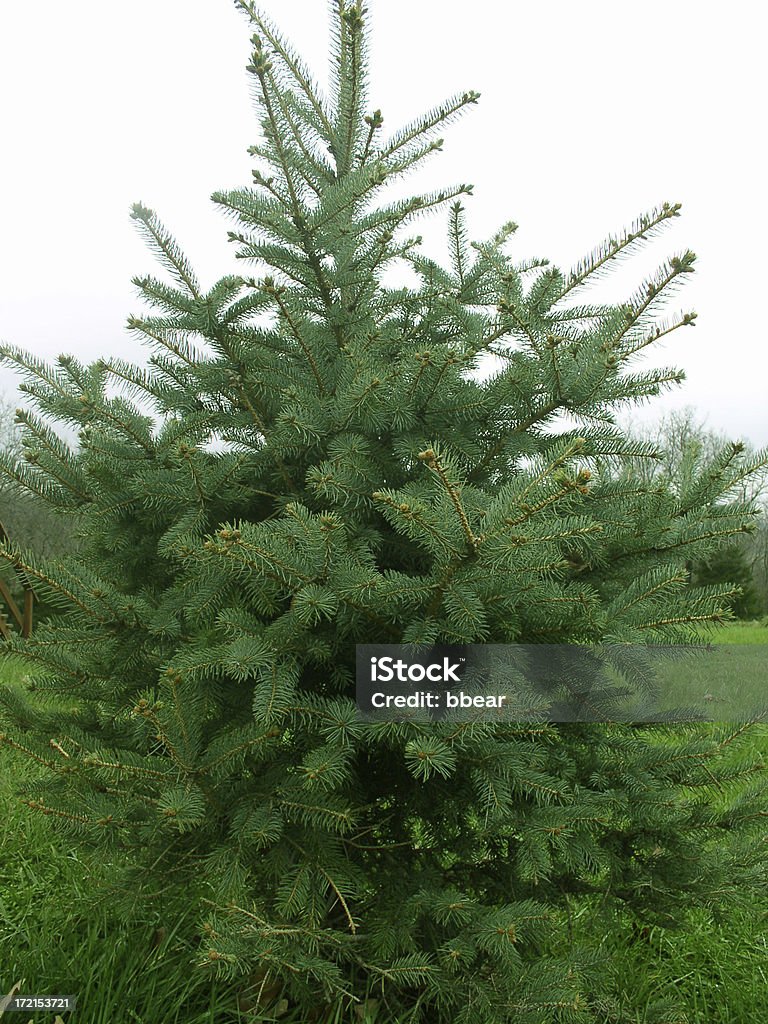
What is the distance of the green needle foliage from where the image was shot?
199cm

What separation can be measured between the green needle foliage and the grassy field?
270mm

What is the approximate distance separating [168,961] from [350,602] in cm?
164

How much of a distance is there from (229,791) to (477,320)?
5.22ft

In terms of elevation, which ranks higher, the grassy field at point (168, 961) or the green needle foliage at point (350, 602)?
the green needle foliage at point (350, 602)

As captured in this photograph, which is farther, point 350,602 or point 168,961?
point 168,961

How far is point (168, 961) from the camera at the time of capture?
8.77 ft

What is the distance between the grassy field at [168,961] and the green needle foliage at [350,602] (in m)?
0.27

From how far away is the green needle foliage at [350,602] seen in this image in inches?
78.2

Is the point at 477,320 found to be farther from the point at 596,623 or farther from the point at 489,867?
the point at 489,867

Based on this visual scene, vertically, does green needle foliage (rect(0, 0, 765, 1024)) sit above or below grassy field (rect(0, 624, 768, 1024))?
above

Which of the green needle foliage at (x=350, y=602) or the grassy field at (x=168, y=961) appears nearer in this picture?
the green needle foliage at (x=350, y=602)

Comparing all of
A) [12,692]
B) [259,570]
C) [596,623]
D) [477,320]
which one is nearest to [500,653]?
[596,623]

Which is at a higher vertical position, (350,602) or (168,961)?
(350,602)

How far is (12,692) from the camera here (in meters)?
2.49
